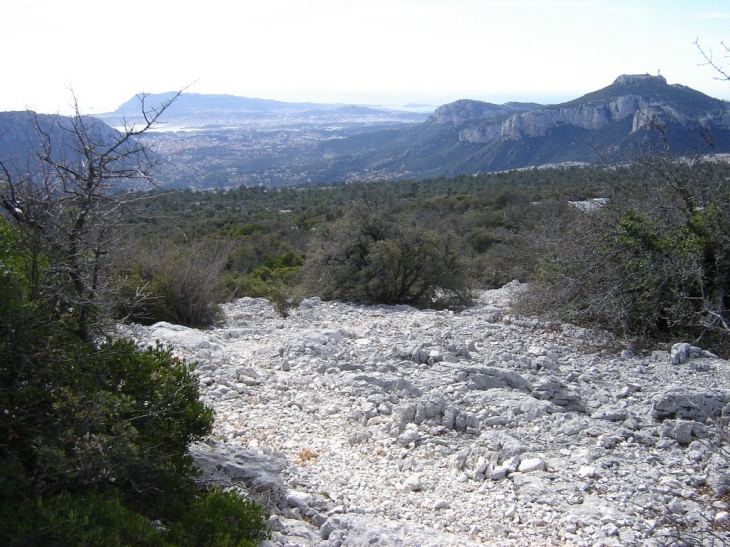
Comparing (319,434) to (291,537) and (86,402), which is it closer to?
(291,537)

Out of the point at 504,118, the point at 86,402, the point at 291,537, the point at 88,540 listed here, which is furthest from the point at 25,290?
the point at 504,118

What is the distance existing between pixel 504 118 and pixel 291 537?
77.3m

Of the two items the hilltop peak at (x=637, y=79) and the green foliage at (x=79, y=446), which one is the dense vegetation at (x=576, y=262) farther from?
the hilltop peak at (x=637, y=79)

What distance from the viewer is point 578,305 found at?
7.98 m

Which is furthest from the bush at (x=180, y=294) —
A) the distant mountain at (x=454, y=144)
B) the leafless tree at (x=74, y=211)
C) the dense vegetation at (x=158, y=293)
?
the distant mountain at (x=454, y=144)

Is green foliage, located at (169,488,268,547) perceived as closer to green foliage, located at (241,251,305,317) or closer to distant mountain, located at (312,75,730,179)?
green foliage, located at (241,251,305,317)

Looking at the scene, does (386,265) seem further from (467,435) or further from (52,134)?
(52,134)

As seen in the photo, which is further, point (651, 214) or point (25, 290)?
point (651, 214)

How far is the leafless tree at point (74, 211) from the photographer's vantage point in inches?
134

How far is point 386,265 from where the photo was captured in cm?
1092

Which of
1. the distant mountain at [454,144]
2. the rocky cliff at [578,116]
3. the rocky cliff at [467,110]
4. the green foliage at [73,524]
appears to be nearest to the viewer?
the green foliage at [73,524]

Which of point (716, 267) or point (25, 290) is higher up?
point (25, 290)

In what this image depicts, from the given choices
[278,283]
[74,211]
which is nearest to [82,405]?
[74,211]

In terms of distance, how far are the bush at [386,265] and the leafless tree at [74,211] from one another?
6.95m
